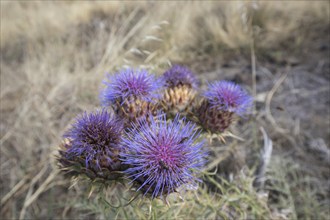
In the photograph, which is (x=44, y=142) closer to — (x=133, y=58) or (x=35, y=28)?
(x=133, y=58)

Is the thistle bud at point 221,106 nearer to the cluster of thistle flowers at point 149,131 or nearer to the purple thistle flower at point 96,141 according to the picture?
the cluster of thistle flowers at point 149,131

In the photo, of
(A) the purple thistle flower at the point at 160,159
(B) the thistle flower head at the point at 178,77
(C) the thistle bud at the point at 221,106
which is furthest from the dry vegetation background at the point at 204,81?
(C) the thistle bud at the point at 221,106

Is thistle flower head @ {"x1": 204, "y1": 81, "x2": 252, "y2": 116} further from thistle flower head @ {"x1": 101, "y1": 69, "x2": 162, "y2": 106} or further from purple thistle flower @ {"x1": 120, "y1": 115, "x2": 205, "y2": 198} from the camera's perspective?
purple thistle flower @ {"x1": 120, "y1": 115, "x2": 205, "y2": 198}

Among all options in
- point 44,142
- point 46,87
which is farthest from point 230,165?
point 46,87

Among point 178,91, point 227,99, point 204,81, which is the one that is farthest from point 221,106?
point 204,81

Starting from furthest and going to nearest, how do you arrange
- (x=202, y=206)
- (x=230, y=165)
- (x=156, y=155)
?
(x=230, y=165) → (x=202, y=206) → (x=156, y=155)

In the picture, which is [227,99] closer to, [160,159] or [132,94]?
[132,94]

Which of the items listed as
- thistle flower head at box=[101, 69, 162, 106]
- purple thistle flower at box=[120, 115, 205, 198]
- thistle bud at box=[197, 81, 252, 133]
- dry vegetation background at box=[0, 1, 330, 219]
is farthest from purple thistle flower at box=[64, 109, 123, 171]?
thistle bud at box=[197, 81, 252, 133]
